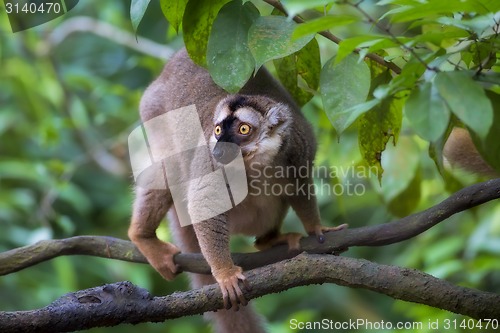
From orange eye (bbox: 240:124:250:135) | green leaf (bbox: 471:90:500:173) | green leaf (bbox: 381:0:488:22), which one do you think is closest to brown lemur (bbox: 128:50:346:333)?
orange eye (bbox: 240:124:250:135)

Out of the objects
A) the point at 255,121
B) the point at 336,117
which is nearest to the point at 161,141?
the point at 255,121

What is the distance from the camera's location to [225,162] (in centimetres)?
351

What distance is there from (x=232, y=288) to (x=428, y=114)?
152 cm

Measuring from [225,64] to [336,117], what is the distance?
526 mm

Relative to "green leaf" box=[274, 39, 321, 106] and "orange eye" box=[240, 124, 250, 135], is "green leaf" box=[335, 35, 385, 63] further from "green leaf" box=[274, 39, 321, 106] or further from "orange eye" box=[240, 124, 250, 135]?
"orange eye" box=[240, 124, 250, 135]

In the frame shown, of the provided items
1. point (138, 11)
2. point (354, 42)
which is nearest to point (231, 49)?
point (138, 11)

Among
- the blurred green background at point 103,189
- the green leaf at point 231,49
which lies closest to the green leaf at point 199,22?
the green leaf at point 231,49

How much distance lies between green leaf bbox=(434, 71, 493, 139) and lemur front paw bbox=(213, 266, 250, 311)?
56.4 inches

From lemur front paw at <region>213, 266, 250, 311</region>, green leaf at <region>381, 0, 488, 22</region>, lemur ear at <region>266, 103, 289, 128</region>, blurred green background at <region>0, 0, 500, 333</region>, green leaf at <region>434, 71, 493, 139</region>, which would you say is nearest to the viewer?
green leaf at <region>434, 71, 493, 139</region>

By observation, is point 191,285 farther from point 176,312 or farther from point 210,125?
point 176,312

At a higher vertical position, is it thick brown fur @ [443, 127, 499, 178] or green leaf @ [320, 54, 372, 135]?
green leaf @ [320, 54, 372, 135]

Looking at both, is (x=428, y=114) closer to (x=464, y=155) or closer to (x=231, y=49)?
(x=231, y=49)

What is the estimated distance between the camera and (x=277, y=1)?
9.51 ft

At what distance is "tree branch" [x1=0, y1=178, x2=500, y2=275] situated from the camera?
293cm
